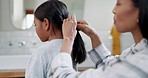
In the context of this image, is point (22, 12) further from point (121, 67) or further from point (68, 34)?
point (121, 67)

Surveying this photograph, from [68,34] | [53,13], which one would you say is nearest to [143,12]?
[68,34]

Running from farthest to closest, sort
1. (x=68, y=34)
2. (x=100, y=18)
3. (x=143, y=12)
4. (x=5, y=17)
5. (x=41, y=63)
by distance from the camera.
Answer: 1. (x=100, y=18)
2. (x=5, y=17)
3. (x=41, y=63)
4. (x=68, y=34)
5. (x=143, y=12)

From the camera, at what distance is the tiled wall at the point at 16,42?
2.58 metres

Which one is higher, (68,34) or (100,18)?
(68,34)

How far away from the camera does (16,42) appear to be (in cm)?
260

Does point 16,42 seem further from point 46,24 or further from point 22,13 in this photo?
point 46,24

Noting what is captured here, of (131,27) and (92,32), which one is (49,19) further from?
(131,27)

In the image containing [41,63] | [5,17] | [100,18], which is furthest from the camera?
[100,18]

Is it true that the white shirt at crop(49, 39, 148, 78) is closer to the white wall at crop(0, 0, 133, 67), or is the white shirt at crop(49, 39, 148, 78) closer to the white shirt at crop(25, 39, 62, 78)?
the white shirt at crop(25, 39, 62, 78)

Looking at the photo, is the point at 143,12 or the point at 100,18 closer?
the point at 143,12

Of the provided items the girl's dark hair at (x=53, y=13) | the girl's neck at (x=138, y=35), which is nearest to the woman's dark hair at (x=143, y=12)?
the girl's neck at (x=138, y=35)

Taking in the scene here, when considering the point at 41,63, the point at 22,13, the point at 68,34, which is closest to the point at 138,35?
the point at 68,34

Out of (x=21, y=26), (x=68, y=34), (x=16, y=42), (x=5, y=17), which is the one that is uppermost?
(x=68, y=34)

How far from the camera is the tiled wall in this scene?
2.58 meters
